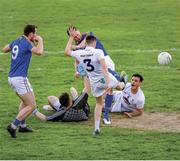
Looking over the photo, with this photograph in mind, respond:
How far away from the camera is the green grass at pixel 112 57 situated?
49.9 ft

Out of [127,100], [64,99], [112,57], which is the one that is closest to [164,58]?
[112,57]

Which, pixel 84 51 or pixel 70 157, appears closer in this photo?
pixel 70 157

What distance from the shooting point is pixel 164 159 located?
14.3 meters

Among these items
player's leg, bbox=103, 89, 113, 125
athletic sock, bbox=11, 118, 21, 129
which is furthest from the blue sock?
athletic sock, bbox=11, 118, 21, 129

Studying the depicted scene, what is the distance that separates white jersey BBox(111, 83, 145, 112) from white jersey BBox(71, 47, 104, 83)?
1973mm

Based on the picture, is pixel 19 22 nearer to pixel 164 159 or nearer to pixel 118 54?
pixel 118 54

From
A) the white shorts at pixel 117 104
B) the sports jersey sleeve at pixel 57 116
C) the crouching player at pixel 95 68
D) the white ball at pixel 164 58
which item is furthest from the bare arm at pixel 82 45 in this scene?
the white ball at pixel 164 58

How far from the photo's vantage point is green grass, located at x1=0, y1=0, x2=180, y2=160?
1522 cm

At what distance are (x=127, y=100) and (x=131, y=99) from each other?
223 mm

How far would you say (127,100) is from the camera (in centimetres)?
1842

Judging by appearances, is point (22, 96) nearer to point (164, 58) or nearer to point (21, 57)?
point (21, 57)

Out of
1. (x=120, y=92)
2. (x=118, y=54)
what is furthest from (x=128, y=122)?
(x=118, y=54)

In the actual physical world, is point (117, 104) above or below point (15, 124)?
above

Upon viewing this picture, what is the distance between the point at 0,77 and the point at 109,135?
7.96 metres
